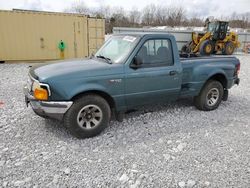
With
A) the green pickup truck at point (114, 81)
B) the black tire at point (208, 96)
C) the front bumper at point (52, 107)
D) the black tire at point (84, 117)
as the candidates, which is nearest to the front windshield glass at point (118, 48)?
the green pickup truck at point (114, 81)

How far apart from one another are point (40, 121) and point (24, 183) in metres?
1.86

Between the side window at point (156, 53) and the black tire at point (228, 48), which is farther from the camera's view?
the black tire at point (228, 48)

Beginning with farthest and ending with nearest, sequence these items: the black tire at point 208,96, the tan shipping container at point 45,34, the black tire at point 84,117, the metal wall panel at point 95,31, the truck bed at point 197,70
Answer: the metal wall panel at point 95,31 < the tan shipping container at point 45,34 < the black tire at point 208,96 < the truck bed at point 197,70 < the black tire at point 84,117

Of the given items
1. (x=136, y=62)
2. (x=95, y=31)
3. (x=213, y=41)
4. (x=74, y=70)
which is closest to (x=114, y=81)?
(x=136, y=62)

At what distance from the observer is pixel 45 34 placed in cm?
1309

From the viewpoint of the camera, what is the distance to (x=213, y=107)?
547cm

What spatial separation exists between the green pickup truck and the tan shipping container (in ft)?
26.6

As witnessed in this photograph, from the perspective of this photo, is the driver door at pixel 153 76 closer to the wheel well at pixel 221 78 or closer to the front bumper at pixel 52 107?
the front bumper at pixel 52 107

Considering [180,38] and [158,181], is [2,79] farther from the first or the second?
[180,38]

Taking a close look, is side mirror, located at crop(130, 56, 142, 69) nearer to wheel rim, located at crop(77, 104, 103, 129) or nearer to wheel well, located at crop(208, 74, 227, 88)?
wheel rim, located at crop(77, 104, 103, 129)

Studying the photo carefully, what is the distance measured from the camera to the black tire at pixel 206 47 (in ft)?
57.9

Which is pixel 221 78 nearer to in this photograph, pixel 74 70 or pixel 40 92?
pixel 74 70

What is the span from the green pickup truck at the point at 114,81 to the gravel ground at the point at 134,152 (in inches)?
17.0

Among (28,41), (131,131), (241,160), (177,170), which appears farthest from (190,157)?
(28,41)
